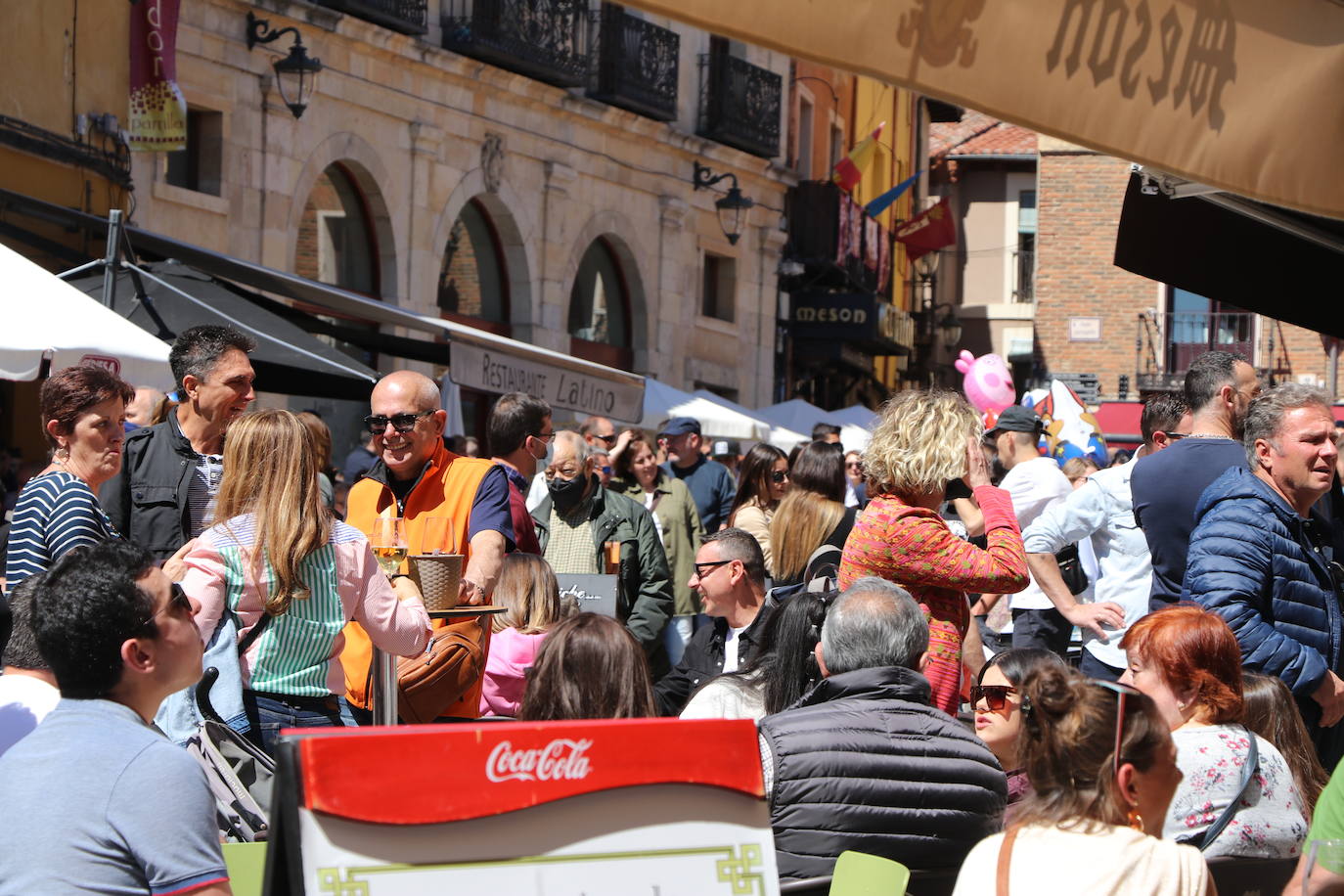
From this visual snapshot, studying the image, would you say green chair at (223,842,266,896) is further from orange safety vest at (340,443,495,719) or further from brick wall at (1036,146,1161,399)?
brick wall at (1036,146,1161,399)

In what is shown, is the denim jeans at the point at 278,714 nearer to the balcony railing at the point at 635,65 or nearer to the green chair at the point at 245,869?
the green chair at the point at 245,869

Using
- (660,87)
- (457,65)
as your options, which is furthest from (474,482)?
(660,87)

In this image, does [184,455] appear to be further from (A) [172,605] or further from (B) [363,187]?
(B) [363,187]

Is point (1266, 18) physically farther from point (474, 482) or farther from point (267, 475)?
point (474, 482)

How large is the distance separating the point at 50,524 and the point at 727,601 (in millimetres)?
2986

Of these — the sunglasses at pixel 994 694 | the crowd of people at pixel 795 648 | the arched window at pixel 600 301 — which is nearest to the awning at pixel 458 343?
the crowd of people at pixel 795 648

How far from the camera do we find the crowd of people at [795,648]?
114 inches

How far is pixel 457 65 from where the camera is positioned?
61.1 feet

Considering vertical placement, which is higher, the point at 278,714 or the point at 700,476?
the point at 700,476

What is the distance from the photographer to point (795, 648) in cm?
495

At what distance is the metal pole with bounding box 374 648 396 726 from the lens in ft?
14.8

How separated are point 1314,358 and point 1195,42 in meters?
Answer: 33.9

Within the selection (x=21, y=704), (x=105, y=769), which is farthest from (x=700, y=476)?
(x=105, y=769)

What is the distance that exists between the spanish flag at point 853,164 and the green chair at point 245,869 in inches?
1073
